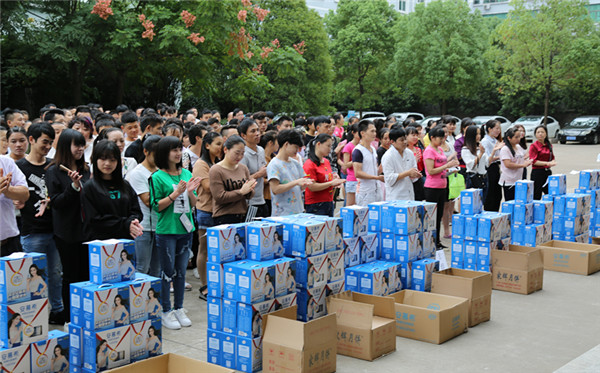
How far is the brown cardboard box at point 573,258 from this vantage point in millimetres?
7914

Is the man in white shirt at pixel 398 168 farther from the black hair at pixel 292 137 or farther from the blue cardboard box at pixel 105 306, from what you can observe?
the blue cardboard box at pixel 105 306

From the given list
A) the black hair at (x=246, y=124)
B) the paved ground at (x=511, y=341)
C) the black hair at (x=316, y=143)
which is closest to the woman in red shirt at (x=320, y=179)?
the black hair at (x=316, y=143)

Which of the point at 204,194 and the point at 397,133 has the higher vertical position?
the point at 397,133

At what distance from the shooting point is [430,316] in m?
5.39

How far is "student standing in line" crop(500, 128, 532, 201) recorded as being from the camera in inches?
370

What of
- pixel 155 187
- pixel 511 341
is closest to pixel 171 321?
pixel 155 187

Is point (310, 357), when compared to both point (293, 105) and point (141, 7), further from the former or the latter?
point (293, 105)

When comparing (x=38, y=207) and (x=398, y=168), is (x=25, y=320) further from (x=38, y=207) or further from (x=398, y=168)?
(x=398, y=168)

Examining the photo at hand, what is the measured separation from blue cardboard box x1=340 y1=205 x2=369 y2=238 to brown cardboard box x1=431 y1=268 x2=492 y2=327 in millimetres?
918

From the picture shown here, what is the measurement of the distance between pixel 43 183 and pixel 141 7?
1361 centimetres

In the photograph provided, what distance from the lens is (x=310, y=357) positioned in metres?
4.46

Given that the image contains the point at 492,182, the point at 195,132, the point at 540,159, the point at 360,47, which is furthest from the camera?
the point at 360,47

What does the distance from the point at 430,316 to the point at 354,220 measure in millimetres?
1117

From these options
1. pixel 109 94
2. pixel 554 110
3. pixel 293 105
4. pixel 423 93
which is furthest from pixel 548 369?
pixel 554 110
